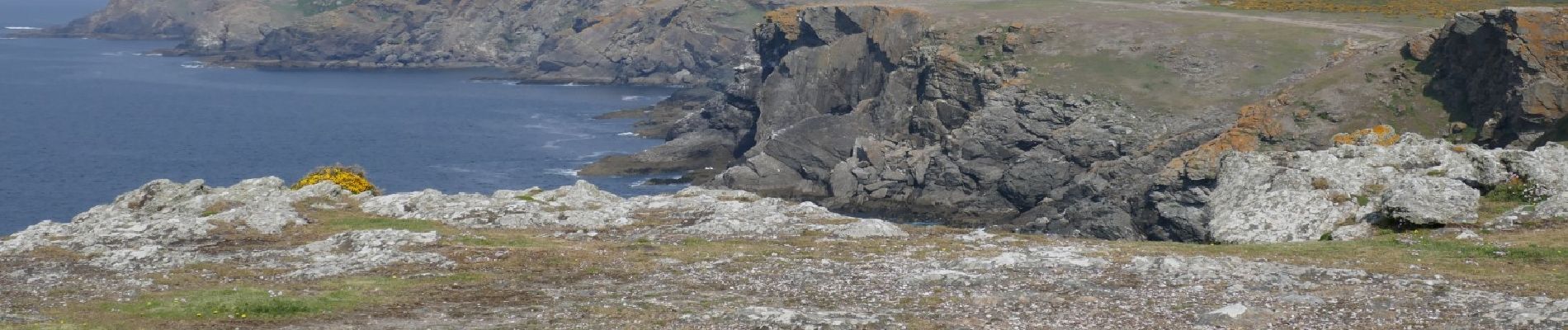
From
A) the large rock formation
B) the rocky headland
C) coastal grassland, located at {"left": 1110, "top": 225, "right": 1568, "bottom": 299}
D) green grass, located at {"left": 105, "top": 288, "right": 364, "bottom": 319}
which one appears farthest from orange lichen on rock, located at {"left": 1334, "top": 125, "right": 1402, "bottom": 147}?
green grass, located at {"left": 105, "top": 288, "right": 364, "bottom": 319}

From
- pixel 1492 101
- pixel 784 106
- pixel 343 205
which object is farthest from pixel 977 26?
pixel 343 205

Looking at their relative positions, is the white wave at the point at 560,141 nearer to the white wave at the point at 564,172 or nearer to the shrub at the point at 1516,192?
the white wave at the point at 564,172

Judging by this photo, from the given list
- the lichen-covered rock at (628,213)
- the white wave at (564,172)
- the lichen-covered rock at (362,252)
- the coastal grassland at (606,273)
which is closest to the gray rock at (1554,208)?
the coastal grassland at (606,273)

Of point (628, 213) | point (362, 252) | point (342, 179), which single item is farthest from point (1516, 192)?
point (342, 179)

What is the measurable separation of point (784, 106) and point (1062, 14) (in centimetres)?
2807

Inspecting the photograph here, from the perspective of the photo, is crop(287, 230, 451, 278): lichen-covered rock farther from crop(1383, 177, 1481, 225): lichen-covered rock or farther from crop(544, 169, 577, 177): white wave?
crop(544, 169, 577, 177): white wave

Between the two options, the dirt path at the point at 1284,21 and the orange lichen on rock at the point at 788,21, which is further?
the orange lichen on rock at the point at 788,21

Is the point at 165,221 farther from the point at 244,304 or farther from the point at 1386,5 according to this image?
the point at 1386,5

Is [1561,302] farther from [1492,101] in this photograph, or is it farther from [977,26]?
[977,26]

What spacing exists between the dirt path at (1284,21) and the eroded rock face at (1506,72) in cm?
1764

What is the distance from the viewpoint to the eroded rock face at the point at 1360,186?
3478cm

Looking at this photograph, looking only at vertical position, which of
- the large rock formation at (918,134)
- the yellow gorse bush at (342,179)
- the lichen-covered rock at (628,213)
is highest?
the lichen-covered rock at (628,213)

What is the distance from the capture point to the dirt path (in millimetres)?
116500

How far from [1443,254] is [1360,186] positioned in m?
8.13
